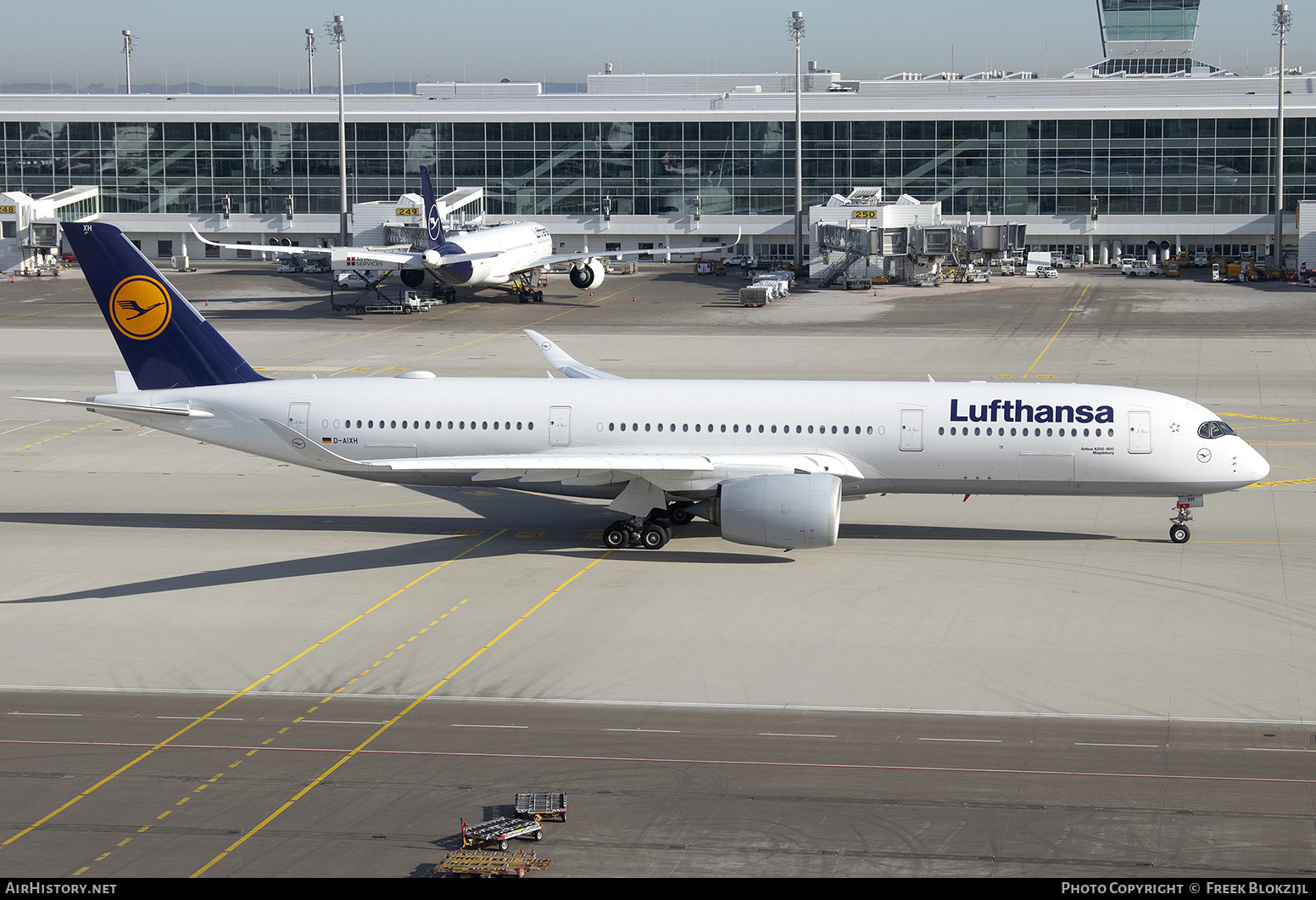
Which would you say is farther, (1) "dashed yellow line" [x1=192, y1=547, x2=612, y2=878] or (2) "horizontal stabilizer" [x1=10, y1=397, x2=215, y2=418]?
(2) "horizontal stabilizer" [x1=10, y1=397, x2=215, y2=418]

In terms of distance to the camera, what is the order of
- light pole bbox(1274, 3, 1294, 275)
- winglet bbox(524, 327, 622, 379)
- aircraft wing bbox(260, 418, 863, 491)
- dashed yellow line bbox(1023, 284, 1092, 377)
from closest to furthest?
aircraft wing bbox(260, 418, 863, 491), winglet bbox(524, 327, 622, 379), dashed yellow line bbox(1023, 284, 1092, 377), light pole bbox(1274, 3, 1294, 275)

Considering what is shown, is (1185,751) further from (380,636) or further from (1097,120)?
(1097,120)

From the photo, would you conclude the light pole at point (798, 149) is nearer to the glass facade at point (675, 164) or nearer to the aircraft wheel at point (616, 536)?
the glass facade at point (675, 164)

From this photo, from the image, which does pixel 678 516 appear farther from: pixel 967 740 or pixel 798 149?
pixel 798 149

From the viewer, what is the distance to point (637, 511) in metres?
34.9

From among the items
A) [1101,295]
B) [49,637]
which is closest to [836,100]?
[1101,295]

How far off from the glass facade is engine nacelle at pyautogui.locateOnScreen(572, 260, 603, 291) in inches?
1427

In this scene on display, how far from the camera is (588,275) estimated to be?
10575cm

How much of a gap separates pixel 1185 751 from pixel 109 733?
18.0 metres

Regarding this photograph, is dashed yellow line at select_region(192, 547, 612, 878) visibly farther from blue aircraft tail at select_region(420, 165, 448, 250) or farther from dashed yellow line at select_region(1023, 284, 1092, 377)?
blue aircraft tail at select_region(420, 165, 448, 250)

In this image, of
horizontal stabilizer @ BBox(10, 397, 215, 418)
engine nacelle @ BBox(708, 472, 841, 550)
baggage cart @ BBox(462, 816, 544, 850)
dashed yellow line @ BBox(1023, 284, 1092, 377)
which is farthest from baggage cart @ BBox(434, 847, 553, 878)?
dashed yellow line @ BBox(1023, 284, 1092, 377)

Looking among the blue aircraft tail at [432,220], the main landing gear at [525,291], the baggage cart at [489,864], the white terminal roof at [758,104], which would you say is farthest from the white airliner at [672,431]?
the white terminal roof at [758,104]

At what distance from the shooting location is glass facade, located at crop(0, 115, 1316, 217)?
133 meters

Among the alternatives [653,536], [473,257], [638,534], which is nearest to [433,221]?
[473,257]
